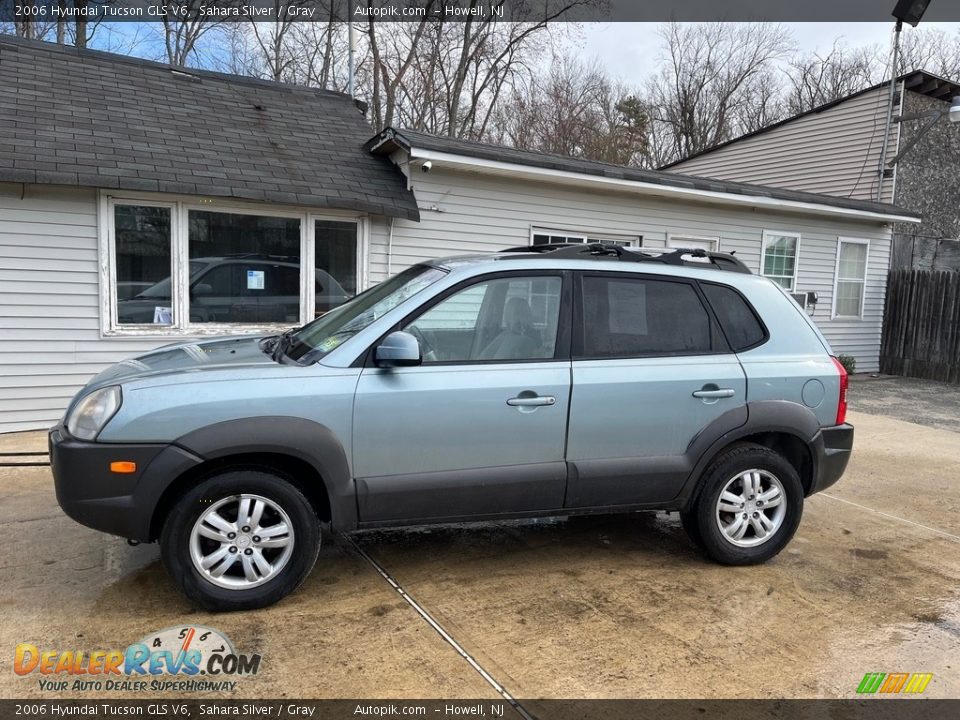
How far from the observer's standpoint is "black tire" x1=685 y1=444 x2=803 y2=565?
3967 millimetres

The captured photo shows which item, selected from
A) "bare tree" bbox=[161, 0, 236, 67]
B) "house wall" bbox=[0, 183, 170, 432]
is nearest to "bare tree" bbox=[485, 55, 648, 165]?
"bare tree" bbox=[161, 0, 236, 67]

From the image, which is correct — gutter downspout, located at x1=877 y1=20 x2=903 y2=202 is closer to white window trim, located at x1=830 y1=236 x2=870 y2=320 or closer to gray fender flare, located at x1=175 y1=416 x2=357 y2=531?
white window trim, located at x1=830 y1=236 x2=870 y2=320

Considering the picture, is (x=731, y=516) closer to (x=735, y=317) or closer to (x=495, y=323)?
(x=735, y=317)

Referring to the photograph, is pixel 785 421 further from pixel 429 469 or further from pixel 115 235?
pixel 115 235

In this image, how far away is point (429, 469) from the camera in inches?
137

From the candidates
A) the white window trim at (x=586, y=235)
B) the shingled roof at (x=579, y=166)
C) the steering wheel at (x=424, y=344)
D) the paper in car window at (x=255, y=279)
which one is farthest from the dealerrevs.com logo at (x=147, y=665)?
the white window trim at (x=586, y=235)

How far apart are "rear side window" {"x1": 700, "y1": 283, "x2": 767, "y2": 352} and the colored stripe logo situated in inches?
70.8

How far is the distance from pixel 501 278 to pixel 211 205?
496 cm

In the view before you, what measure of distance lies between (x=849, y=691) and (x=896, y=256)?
44.2ft

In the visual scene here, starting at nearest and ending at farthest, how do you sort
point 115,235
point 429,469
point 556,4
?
point 429,469 < point 115,235 < point 556,4

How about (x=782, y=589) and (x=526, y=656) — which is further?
(x=782, y=589)

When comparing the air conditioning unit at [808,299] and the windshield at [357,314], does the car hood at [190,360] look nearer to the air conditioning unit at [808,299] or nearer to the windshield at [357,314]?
the windshield at [357,314]

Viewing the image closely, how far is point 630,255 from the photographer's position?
13.3 ft

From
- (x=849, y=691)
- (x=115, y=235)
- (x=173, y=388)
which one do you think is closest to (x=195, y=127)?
(x=115, y=235)
